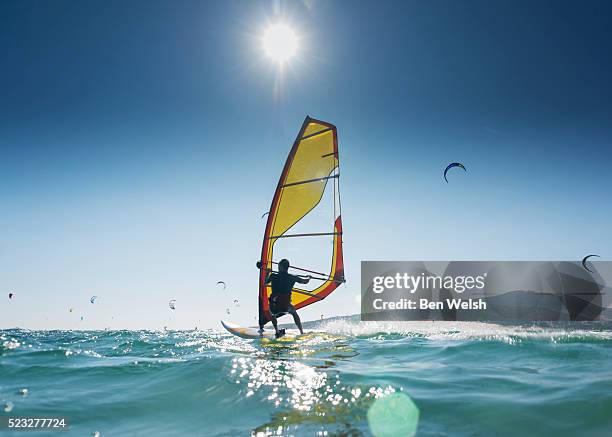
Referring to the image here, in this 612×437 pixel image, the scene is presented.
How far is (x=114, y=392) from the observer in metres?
4.84

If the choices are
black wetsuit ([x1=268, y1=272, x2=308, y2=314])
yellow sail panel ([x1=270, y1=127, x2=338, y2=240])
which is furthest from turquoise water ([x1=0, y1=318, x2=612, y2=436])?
yellow sail panel ([x1=270, y1=127, x2=338, y2=240])

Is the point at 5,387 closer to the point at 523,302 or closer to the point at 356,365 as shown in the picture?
the point at 356,365

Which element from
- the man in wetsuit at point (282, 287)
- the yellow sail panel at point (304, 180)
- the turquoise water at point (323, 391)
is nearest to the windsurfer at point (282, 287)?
the man in wetsuit at point (282, 287)

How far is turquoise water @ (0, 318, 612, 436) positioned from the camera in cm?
339

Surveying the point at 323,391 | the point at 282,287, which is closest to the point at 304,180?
the point at 282,287

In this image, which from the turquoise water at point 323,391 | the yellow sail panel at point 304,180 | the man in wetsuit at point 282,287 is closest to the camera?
the turquoise water at point 323,391

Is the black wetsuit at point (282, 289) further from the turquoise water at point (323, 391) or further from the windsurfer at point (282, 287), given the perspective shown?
the turquoise water at point (323, 391)

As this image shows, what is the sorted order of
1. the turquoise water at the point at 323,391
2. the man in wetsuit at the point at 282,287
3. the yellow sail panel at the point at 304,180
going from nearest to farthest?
1. the turquoise water at the point at 323,391
2. the man in wetsuit at the point at 282,287
3. the yellow sail panel at the point at 304,180

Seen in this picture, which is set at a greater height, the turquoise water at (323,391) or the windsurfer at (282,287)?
the windsurfer at (282,287)

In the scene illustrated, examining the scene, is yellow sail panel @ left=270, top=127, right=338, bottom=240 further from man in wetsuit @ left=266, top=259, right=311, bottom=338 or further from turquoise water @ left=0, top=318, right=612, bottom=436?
turquoise water @ left=0, top=318, right=612, bottom=436

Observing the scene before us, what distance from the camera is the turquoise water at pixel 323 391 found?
3.39 metres

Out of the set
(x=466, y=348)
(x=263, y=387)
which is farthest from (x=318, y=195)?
(x=263, y=387)

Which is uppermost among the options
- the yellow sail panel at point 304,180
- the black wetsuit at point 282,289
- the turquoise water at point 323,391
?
the yellow sail panel at point 304,180

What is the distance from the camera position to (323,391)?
4.39 metres
